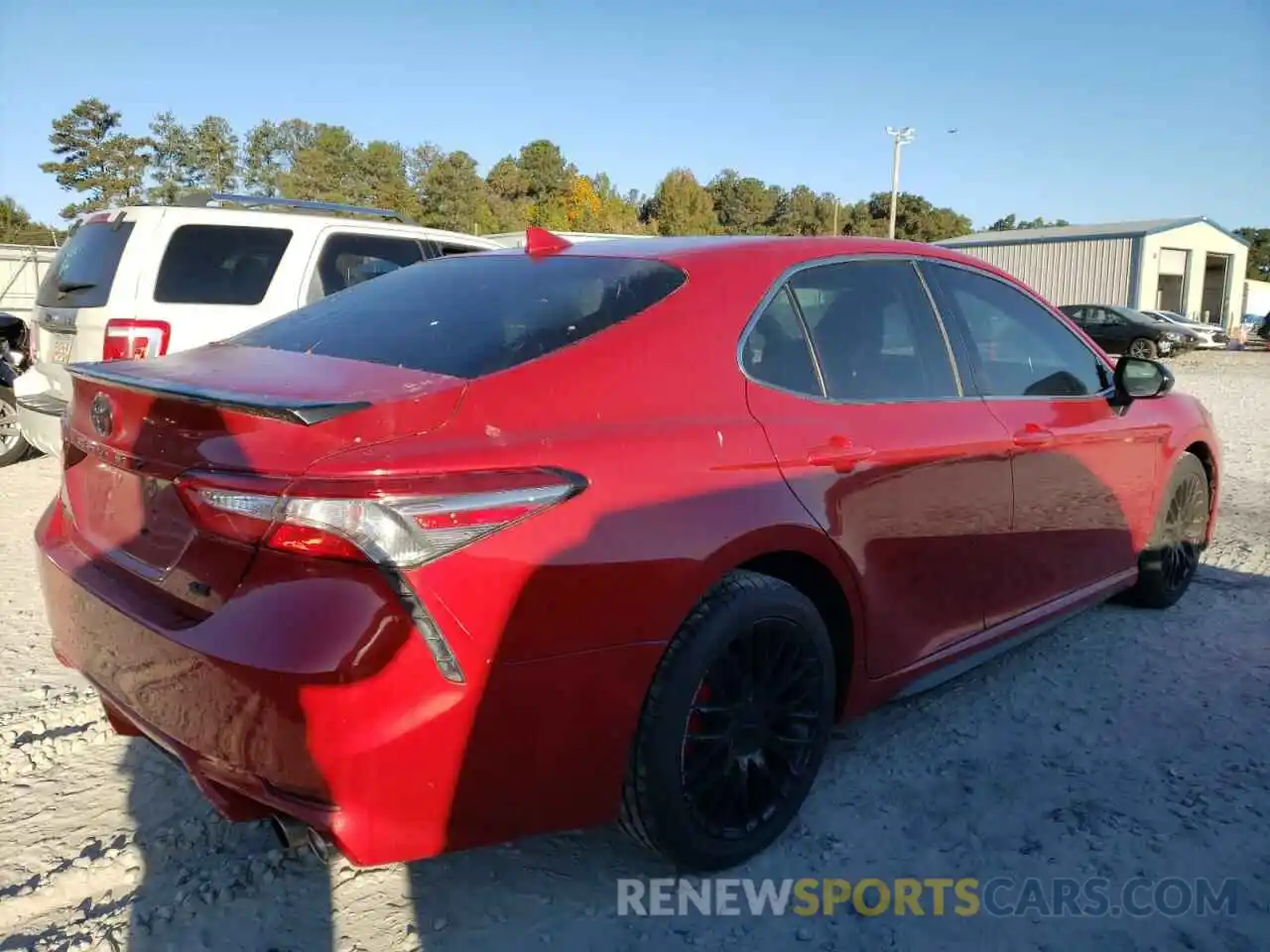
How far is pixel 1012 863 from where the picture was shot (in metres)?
2.64

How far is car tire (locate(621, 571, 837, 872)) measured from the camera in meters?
2.28

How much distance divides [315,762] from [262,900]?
80cm

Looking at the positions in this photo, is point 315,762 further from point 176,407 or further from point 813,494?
point 813,494

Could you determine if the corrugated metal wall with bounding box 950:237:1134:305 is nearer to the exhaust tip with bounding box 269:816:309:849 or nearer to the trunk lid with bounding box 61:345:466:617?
the trunk lid with bounding box 61:345:466:617

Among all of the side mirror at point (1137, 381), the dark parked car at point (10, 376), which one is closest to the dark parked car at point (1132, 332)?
the side mirror at point (1137, 381)

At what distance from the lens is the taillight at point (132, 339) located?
557cm

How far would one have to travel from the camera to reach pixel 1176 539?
4.58 metres

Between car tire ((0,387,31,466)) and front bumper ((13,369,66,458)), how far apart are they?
1662 millimetres

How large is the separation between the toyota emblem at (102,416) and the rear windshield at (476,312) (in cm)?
49

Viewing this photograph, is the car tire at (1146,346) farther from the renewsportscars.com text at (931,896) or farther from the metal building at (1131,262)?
the renewsportscars.com text at (931,896)

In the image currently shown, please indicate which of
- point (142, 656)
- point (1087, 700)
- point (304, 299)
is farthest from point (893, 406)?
point (304, 299)

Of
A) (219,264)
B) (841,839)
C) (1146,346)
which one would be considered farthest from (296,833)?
(1146,346)

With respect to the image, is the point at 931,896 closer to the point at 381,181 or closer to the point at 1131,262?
the point at 1131,262

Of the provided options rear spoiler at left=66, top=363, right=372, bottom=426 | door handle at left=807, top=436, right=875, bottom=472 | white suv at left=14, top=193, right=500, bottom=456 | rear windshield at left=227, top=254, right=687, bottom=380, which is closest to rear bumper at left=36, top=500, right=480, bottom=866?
rear spoiler at left=66, top=363, right=372, bottom=426
